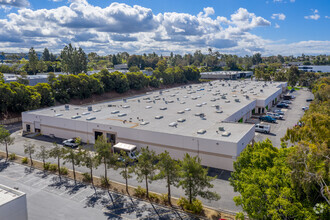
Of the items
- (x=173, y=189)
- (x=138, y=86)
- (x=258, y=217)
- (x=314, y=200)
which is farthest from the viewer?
(x=138, y=86)

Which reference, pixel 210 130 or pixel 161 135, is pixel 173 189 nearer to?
pixel 161 135

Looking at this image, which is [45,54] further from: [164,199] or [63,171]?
[164,199]

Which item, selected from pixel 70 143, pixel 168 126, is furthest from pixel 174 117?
pixel 70 143

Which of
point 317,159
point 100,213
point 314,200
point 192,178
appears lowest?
point 100,213

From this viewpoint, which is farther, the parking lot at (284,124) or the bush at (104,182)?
the parking lot at (284,124)

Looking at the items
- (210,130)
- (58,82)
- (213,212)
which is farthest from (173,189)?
(58,82)

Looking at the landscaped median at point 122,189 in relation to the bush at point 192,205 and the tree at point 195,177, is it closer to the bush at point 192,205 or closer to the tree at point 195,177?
the bush at point 192,205

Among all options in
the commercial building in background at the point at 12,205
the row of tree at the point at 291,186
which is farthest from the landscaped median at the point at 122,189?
the commercial building in background at the point at 12,205
